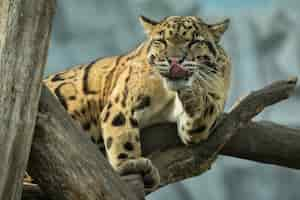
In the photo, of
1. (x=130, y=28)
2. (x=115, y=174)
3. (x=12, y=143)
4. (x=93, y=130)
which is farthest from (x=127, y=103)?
(x=130, y=28)

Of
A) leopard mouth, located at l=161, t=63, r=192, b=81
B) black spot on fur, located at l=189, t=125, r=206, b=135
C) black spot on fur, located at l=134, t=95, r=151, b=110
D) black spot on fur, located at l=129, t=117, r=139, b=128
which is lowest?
black spot on fur, located at l=189, t=125, r=206, b=135

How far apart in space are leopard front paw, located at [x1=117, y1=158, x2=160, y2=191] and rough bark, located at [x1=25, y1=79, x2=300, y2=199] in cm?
12

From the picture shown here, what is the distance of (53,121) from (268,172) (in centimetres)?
274

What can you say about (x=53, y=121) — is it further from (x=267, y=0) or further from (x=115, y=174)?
(x=267, y=0)

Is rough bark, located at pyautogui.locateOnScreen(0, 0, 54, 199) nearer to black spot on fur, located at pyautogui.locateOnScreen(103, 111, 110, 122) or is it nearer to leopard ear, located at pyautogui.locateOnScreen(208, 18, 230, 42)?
black spot on fur, located at pyautogui.locateOnScreen(103, 111, 110, 122)

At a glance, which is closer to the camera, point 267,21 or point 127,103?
point 127,103

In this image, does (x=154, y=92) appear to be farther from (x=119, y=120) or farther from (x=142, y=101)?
(x=119, y=120)

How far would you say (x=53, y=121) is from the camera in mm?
2527

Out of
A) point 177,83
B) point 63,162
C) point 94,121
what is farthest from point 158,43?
point 63,162

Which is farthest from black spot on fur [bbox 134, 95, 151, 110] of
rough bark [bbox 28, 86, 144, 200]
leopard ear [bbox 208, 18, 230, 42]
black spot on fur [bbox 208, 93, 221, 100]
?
rough bark [bbox 28, 86, 144, 200]

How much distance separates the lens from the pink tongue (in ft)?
9.51

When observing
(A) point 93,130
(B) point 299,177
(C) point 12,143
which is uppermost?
(C) point 12,143

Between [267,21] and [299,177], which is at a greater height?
[267,21]

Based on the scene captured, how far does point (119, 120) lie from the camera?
3.21m
